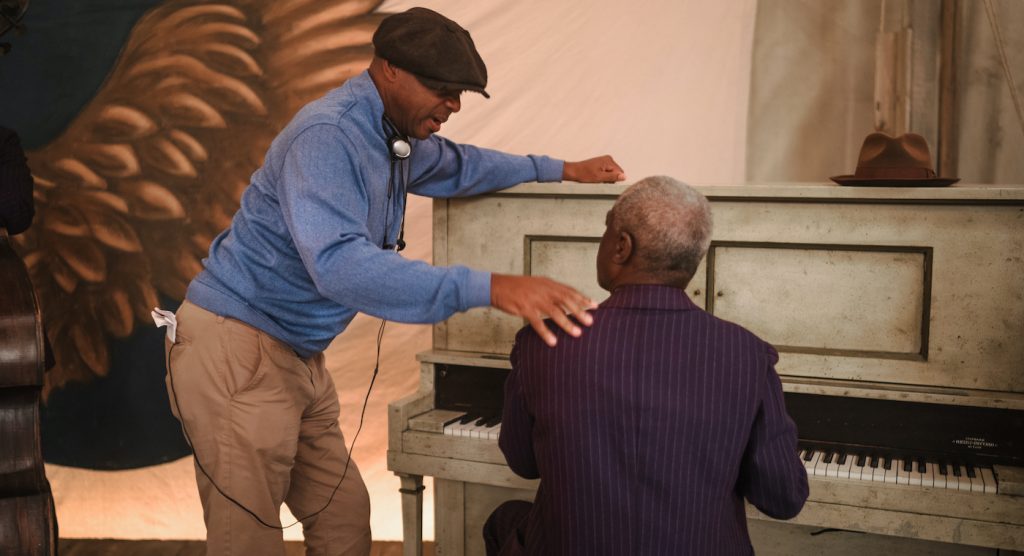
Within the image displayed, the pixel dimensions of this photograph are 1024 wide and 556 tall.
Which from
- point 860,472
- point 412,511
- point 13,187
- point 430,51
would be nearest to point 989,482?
point 860,472

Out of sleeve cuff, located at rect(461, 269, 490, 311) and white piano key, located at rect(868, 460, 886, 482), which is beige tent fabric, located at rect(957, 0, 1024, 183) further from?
sleeve cuff, located at rect(461, 269, 490, 311)

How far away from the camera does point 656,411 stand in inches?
60.9

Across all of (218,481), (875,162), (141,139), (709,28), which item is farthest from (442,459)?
(141,139)

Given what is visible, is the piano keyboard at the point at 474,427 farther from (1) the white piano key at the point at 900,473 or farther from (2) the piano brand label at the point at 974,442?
(2) the piano brand label at the point at 974,442

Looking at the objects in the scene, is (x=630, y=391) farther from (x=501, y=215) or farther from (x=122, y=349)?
(x=122, y=349)

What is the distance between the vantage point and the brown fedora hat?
95.7 inches

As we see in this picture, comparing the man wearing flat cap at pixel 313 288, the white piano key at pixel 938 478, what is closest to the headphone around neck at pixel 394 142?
the man wearing flat cap at pixel 313 288

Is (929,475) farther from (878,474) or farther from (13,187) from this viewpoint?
(13,187)

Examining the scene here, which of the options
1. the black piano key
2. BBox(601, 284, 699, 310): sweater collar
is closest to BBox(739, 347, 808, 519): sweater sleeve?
BBox(601, 284, 699, 310): sweater collar

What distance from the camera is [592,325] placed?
5.30 feet

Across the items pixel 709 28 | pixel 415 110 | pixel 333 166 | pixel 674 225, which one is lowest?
pixel 674 225

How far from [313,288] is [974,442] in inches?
68.7

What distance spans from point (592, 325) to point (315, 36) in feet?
9.66

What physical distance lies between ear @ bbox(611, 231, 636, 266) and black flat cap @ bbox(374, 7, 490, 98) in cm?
63
